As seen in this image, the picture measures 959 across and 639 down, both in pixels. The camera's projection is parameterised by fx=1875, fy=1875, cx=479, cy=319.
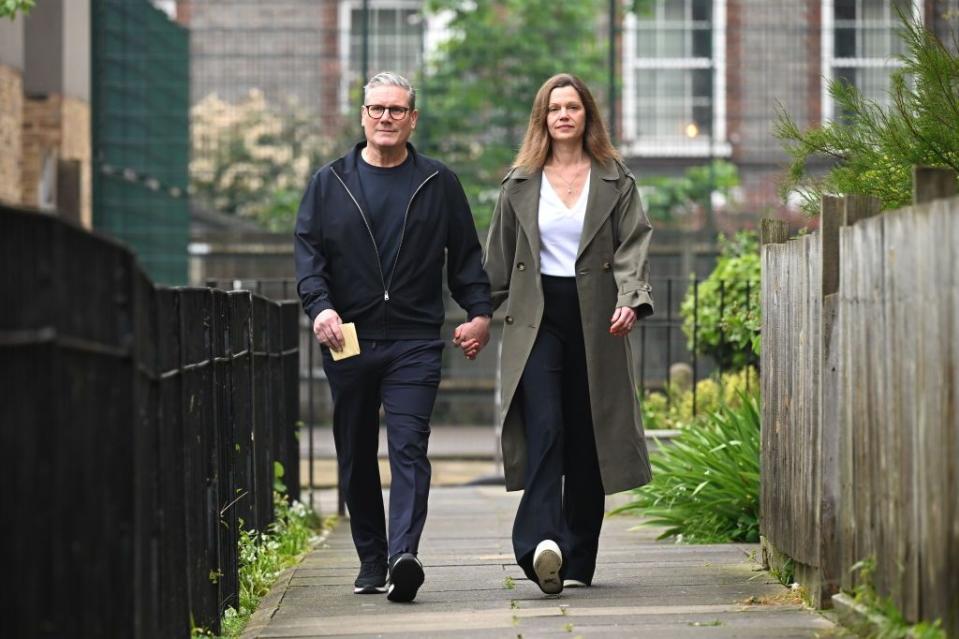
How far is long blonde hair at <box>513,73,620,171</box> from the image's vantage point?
6668 mm

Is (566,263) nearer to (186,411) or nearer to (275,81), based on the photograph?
(186,411)

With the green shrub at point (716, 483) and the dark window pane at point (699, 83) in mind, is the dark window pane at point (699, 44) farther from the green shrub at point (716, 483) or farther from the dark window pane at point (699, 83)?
the green shrub at point (716, 483)

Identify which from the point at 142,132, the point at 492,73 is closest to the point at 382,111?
the point at 142,132

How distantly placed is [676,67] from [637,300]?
48.3 ft

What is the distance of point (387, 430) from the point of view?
6.47 m

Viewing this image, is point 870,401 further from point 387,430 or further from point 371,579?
point 371,579

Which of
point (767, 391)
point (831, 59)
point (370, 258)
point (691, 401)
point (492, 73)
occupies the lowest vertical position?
point (691, 401)

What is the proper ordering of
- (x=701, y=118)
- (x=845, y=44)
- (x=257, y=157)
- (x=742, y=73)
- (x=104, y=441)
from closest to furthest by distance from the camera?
(x=104, y=441)
(x=257, y=157)
(x=742, y=73)
(x=701, y=118)
(x=845, y=44)

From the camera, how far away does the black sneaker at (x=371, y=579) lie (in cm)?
657

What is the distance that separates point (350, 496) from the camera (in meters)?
6.70

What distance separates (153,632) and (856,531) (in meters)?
1.92

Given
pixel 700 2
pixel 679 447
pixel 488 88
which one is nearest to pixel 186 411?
pixel 679 447

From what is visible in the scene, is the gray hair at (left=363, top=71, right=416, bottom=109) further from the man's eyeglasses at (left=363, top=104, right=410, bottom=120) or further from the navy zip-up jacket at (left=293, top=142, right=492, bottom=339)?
the navy zip-up jacket at (left=293, top=142, right=492, bottom=339)

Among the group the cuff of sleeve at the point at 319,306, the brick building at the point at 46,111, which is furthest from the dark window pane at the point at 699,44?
the cuff of sleeve at the point at 319,306
